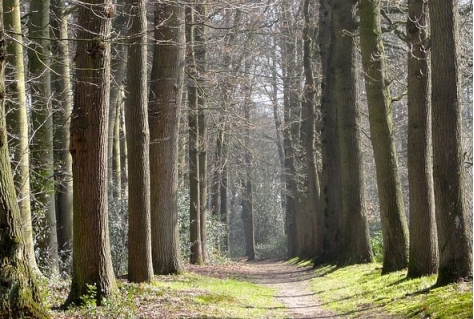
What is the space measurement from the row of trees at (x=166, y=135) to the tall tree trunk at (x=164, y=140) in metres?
0.03

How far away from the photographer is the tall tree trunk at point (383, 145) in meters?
14.9

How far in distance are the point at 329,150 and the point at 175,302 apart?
1276cm

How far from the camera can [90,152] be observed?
31.7 feet

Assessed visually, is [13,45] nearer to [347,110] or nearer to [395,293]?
[395,293]

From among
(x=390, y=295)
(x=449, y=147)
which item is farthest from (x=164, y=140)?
(x=449, y=147)

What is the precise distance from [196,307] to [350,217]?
29.3ft

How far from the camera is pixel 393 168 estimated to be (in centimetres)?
1509

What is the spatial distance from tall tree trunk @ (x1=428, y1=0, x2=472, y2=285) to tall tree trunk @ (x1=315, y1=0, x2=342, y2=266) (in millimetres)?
10836

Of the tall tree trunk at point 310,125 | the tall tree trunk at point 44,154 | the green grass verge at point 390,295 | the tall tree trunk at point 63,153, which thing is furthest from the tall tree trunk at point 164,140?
the tall tree trunk at point 310,125

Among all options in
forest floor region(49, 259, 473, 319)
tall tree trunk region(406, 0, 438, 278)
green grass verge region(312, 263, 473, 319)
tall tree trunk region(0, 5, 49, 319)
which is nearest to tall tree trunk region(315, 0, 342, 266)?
green grass verge region(312, 263, 473, 319)

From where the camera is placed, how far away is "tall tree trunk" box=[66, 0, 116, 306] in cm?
964

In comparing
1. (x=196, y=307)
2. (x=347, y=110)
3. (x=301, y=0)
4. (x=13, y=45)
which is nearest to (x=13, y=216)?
(x=196, y=307)

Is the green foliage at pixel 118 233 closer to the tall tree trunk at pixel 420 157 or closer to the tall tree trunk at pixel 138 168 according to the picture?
the tall tree trunk at pixel 138 168

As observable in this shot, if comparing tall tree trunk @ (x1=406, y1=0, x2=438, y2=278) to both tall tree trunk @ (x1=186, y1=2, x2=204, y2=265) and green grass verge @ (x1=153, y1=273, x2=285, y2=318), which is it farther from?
tall tree trunk @ (x1=186, y1=2, x2=204, y2=265)
